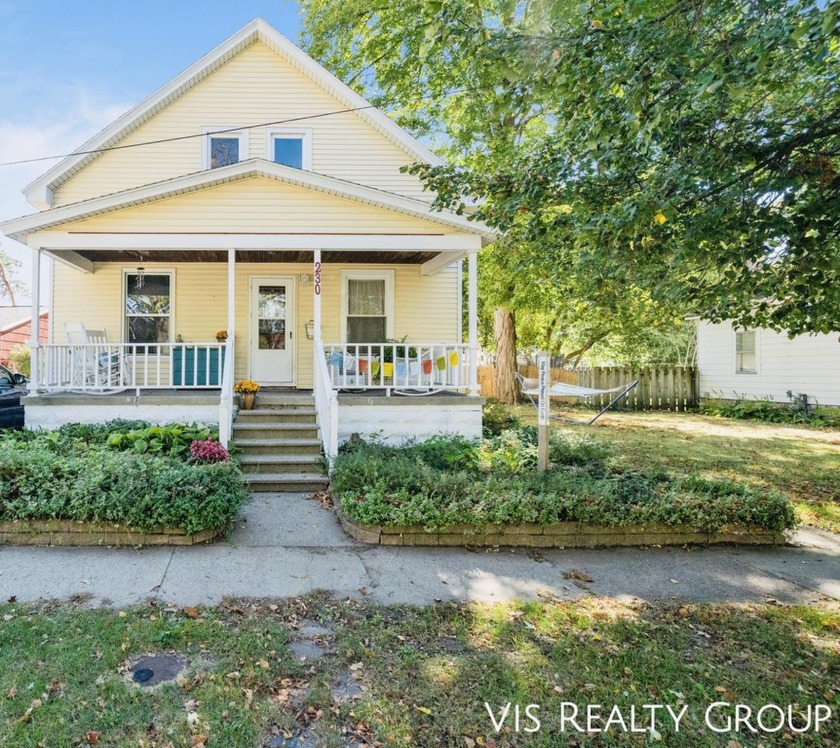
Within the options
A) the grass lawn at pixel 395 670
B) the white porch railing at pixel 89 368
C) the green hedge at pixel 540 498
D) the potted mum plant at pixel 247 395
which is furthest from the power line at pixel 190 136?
the grass lawn at pixel 395 670

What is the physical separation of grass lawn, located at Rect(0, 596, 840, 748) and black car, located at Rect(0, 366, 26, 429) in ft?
21.7

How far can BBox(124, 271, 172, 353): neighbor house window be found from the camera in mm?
10406

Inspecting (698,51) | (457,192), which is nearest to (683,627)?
(698,51)

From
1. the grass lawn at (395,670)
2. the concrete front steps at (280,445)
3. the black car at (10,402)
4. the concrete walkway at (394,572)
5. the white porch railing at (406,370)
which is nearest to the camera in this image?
the grass lawn at (395,670)

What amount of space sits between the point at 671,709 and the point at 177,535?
14.0ft

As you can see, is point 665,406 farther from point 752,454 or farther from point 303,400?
point 303,400

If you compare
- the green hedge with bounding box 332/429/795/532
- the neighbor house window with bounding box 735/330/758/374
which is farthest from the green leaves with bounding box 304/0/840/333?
the neighbor house window with bounding box 735/330/758/374

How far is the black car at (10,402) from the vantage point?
859 centimetres

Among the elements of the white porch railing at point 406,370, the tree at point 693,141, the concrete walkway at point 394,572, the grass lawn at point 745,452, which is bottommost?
the concrete walkway at point 394,572

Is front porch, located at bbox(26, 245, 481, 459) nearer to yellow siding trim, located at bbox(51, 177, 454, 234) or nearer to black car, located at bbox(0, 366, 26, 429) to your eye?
yellow siding trim, located at bbox(51, 177, 454, 234)

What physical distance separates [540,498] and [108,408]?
681cm

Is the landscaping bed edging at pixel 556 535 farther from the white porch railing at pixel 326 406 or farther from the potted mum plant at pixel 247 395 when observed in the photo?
the potted mum plant at pixel 247 395

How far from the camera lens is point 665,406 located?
59.3 ft

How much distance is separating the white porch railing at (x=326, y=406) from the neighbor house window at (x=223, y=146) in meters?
5.27
